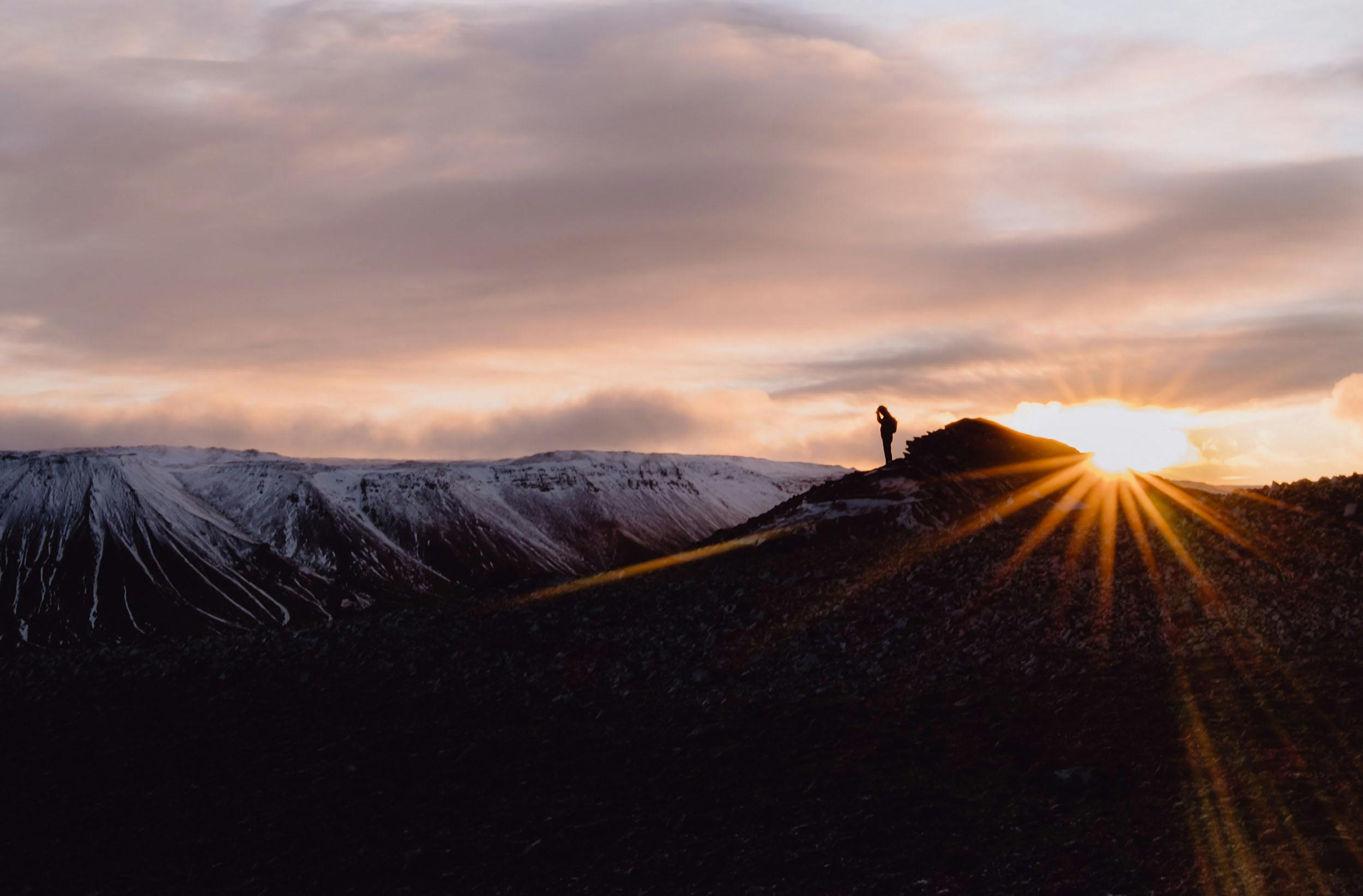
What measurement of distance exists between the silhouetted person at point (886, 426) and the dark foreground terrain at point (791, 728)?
257 inches

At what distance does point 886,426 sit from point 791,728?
64.6ft

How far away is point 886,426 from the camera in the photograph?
42656 mm

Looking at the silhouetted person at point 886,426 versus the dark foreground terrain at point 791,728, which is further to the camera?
the silhouetted person at point 886,426

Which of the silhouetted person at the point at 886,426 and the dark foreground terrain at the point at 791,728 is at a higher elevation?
the silhouetted person at the point at 886,426

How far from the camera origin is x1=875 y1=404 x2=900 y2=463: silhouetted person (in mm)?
42531

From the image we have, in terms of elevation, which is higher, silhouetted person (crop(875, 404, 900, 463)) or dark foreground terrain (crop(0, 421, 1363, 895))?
silhouetted person (crop(875, 404, 900, 463))

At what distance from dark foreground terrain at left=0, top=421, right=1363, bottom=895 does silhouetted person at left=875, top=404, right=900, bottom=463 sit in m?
6.54

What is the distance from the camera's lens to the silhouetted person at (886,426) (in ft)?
140

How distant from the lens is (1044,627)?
26344 mm

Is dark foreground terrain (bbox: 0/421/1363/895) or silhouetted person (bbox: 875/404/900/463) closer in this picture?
dark foreground terrain (bbox: 0/421/1363/895)

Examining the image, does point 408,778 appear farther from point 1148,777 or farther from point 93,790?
point 1148,777

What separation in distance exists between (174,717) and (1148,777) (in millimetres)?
21851

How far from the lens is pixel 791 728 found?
24.6 metres

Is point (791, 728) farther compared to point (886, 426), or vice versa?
point (886, 426)
